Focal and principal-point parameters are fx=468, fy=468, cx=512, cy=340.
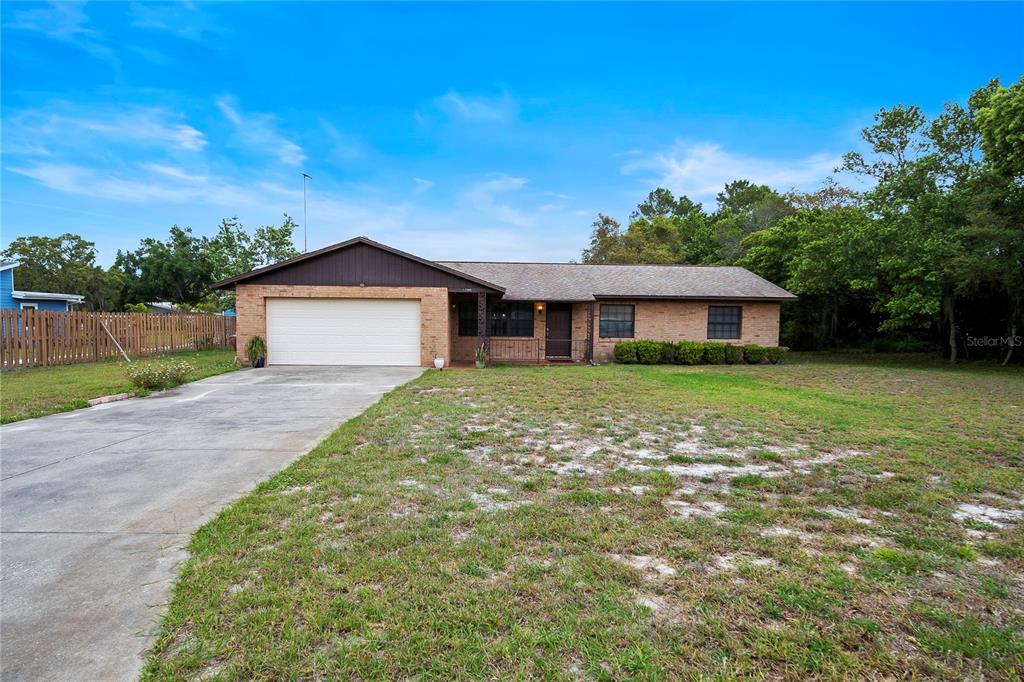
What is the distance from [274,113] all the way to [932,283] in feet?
81.2

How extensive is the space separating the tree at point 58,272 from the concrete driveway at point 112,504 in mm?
47302

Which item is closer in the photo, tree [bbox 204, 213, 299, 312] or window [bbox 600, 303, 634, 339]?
window [bbox 600, 303, 634, 339]

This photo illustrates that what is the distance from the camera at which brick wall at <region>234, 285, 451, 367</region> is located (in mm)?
14898

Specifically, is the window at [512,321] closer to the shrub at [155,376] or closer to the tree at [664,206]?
the shrub at [155,376]

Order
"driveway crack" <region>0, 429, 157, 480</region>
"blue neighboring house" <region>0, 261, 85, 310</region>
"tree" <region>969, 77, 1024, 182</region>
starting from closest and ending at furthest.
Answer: "driveway crack" <region>0, 429, 157, 480</region>, "tree" <region>969, 77, 1024, 182</region>, "blue neighboring house" <region>0, 261, 85, 310</region>

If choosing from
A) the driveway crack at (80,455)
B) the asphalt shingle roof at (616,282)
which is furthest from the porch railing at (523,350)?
the driveway crack at (80,455)

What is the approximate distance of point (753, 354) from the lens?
17.3 meters

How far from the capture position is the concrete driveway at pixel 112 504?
2.20 meters

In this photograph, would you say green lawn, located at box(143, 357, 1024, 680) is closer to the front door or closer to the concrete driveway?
the concrete driveway

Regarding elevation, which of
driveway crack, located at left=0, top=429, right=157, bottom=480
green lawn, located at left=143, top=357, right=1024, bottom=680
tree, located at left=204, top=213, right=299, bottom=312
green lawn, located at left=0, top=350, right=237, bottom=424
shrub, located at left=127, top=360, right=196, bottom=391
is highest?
tree, located at left=204, top=213, right=299, bottom=312

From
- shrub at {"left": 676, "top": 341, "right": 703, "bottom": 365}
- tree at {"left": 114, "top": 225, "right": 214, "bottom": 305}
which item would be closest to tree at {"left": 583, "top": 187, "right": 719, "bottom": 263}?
shrub at {"left": 676, "top": 341, "right": 703, "bottom": 365}

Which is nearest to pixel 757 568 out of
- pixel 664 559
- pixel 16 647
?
pixel 664 559

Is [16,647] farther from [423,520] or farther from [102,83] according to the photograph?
[102,83]

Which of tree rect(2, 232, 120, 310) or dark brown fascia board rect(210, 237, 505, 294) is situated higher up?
tree rect(2, 232, 120, 310)
